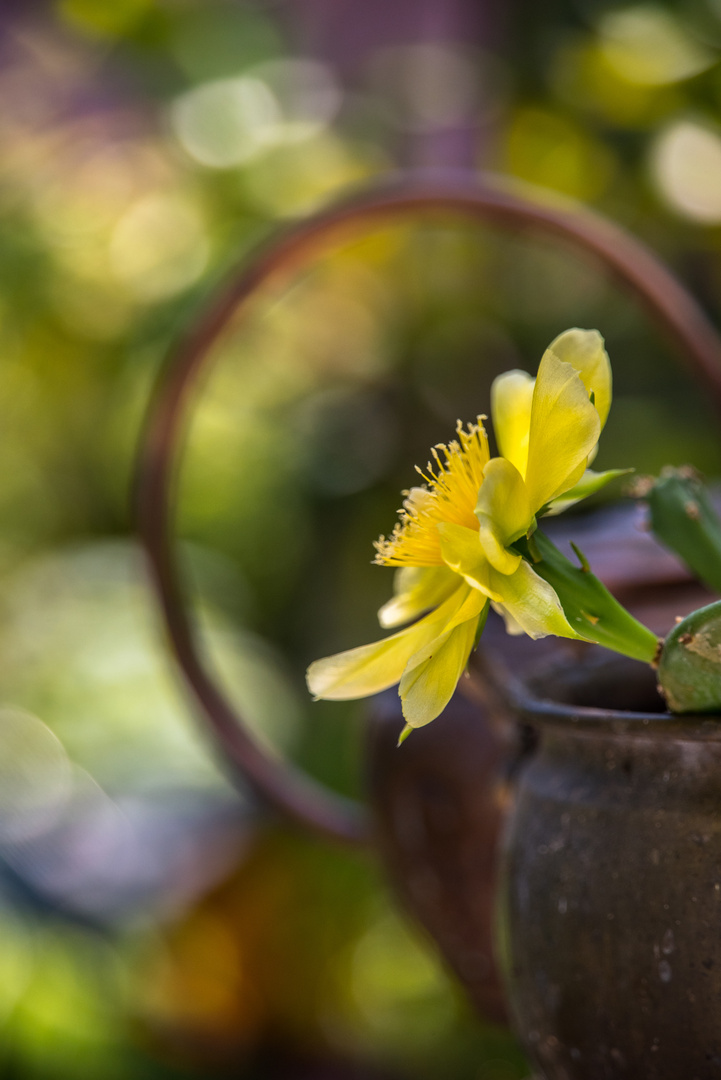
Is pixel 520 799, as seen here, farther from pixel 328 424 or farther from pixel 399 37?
pixel 399 37

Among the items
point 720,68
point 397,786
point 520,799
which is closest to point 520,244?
point 720,68

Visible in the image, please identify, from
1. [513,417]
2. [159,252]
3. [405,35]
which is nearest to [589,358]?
[513,417]

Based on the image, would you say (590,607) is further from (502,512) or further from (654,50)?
(654,50)

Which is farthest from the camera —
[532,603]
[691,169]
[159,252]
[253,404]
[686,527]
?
[253,404]

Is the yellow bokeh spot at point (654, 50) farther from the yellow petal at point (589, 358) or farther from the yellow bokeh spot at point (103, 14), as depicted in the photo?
the yellow petal at point (589, 358)

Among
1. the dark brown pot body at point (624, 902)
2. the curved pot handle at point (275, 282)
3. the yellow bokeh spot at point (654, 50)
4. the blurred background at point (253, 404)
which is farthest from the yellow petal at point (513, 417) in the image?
the yellow bokeh spot at point (654, 50)

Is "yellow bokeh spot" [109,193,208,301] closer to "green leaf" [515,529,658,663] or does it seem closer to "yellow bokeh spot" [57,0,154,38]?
"yellow bokeh spot" [57,0,154,38]

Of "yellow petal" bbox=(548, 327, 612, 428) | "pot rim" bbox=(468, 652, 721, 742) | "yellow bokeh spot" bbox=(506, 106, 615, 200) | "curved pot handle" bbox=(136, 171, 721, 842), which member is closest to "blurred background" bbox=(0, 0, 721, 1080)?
"yellow bokeh spot" bbox=(506, 106, 615, 200)
